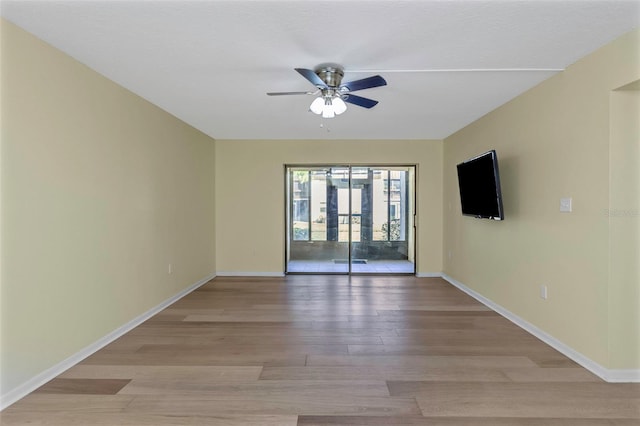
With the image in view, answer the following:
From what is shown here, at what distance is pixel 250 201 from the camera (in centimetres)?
556

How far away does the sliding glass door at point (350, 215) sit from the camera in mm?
5662

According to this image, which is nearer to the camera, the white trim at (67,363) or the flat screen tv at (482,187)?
the white trim at (67,363)

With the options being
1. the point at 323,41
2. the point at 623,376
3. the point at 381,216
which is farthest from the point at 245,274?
the point at 623,376

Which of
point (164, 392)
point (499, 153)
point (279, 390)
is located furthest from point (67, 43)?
point (499, 153)

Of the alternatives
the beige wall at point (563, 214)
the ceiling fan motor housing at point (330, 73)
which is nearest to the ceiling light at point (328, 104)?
the ceiling fan motor housing at point (330, 73)

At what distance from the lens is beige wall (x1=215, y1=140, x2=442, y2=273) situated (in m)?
5.49

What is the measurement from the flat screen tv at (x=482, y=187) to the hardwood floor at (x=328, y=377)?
125 centimetres

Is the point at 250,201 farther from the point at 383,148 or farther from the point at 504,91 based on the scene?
the point at 504,91

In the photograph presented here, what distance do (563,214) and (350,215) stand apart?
3.41 metres

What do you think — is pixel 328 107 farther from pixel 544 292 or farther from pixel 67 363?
pixel 67 363

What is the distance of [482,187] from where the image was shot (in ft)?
11.5

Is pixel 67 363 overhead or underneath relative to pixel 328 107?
underneath

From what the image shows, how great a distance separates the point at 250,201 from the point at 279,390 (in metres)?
3.87

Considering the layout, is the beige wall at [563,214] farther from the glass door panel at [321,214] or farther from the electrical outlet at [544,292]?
the glass door panel at [321,214]
